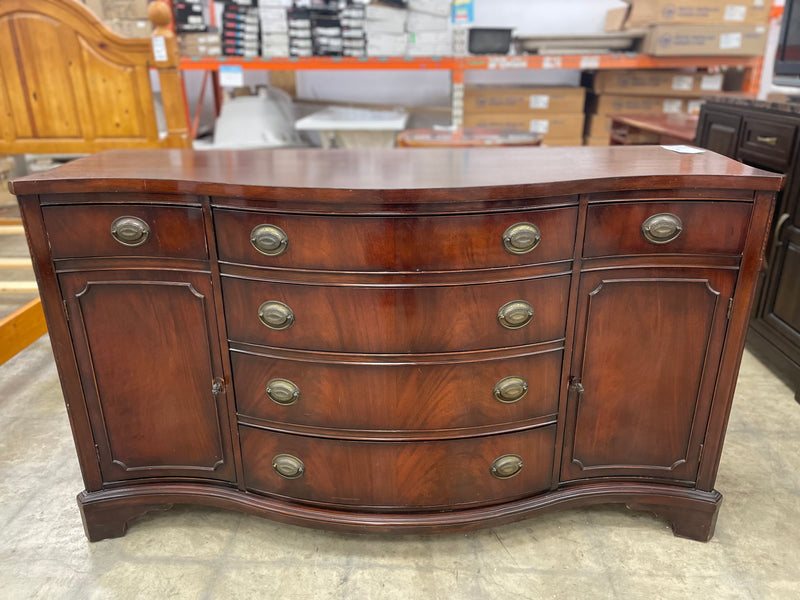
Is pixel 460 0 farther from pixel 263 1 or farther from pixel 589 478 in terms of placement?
pixel 589 478

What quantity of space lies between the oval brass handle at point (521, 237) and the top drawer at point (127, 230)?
659 millimetres

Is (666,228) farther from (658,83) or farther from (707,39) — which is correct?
(658,83)

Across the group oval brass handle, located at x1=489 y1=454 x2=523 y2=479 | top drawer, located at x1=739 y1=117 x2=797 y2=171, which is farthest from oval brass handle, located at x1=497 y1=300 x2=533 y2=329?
top drawer, located at x1=739 y1=117 x2=797 y2=171

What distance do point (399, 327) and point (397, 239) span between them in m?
0.20

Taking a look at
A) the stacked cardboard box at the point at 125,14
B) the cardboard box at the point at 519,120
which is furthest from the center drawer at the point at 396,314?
the stacked cardboard box at the point at 125,14

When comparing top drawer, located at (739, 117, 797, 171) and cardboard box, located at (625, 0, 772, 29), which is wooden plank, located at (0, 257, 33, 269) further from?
cardboard box, located at (625, 0, 772, 29)

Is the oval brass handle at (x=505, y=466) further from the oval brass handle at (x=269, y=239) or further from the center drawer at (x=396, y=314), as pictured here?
the oval brass handle at (x=269, y=239)

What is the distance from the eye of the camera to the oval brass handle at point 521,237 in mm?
1271

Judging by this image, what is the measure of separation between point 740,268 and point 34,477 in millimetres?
2077

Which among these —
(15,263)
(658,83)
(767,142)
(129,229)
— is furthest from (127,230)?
(658,83)

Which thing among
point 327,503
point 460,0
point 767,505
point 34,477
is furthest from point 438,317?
point 460,0

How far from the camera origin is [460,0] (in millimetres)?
3795

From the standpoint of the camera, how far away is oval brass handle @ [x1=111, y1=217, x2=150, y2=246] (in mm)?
1317

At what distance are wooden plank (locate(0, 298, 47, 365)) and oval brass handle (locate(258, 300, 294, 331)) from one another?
101 centimetres
